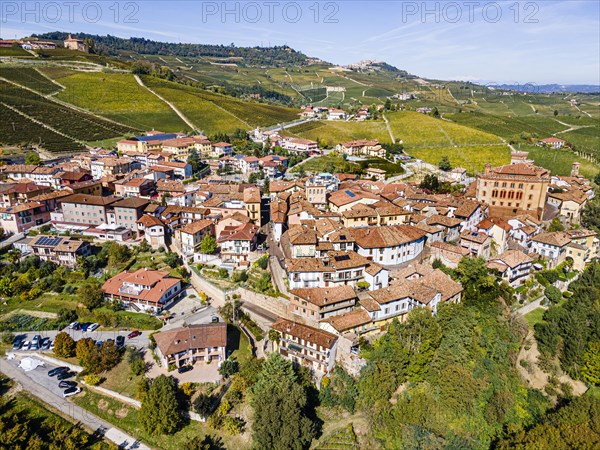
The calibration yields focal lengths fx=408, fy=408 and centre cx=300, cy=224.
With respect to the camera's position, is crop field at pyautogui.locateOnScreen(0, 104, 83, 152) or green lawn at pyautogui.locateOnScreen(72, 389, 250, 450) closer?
green lawn at pyautogui.locateOnScreen(72, 389, 250, 450)

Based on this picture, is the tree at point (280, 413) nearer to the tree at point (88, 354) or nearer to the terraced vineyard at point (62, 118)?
the tree at point (88, 354)

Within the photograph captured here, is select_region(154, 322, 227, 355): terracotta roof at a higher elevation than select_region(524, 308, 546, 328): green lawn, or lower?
higher

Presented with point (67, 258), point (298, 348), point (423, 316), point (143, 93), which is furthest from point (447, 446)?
point (143, 93)

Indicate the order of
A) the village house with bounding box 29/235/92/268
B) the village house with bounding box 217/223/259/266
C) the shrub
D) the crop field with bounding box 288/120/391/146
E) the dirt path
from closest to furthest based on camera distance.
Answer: the shrub → the village house with bounding box 217/223/259/266 → the village house with bounding box 29/235/92/268 → the crop field with bounding box 288/120/391/146 → the dirt path

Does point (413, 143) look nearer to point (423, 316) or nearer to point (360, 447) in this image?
point (423, 316)

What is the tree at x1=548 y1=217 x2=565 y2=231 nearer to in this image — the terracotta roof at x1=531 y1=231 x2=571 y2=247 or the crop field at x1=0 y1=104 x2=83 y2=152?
the terracotta roof at x1=531 y1=231 x2=571 y2=247

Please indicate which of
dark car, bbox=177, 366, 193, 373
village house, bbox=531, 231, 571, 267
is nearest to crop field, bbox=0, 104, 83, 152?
dark car, bbox=177, 366, 193, 373
